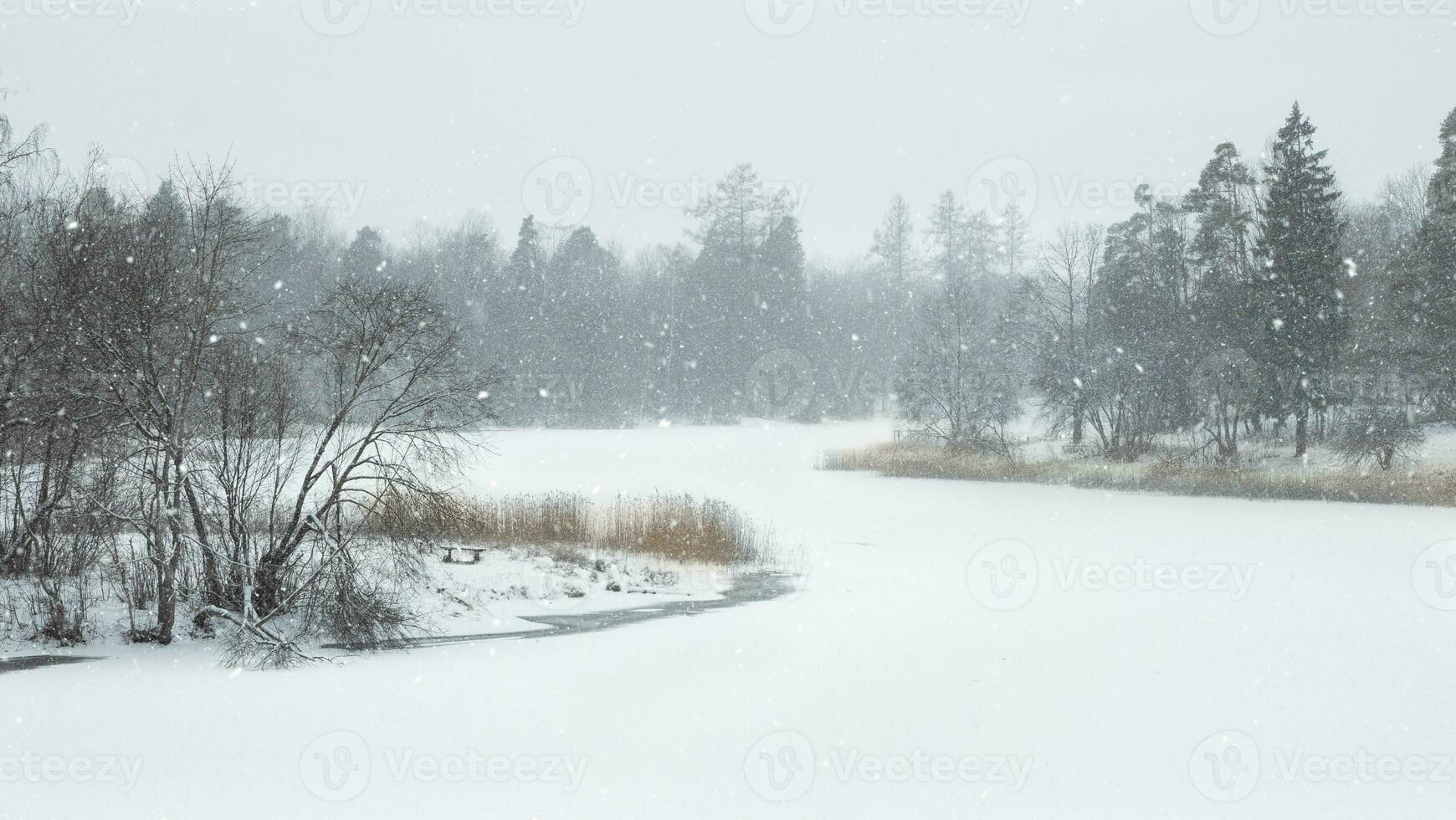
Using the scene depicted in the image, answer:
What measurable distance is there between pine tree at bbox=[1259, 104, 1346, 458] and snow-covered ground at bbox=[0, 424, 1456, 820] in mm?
17818

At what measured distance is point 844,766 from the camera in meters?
9.53

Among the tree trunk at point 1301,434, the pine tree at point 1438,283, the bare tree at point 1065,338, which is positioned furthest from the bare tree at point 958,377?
the pine tree at point 1438,283

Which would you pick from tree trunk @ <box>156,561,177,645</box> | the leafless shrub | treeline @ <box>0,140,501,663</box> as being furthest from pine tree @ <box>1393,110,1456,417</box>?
tree trunk @ <box>156,561,177,645</box>

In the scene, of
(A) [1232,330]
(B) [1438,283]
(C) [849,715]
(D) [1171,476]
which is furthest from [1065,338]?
(C) [849,715]

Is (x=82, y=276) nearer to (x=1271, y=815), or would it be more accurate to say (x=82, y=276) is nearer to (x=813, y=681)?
(x=813, y=681)

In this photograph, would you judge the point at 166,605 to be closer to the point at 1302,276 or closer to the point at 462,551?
the point at 462,551

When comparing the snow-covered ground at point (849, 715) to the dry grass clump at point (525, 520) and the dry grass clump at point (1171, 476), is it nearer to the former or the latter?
the dry grass clump at point (525, 520)

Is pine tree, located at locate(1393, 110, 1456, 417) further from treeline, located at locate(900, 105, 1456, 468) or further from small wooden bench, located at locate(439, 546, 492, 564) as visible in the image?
small wooden bench, located at locate(439, 546, 492, 564)

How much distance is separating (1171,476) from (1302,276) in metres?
9.57

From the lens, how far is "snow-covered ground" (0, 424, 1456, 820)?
349 inches

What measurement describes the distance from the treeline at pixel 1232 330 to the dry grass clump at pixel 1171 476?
170cm

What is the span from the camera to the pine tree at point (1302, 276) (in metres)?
35.2

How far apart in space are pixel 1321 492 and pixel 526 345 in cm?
4345

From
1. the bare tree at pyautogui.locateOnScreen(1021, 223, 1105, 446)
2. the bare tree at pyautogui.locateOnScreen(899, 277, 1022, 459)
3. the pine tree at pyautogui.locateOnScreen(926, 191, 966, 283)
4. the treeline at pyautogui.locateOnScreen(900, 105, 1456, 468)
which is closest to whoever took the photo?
the treeline at pyautogui.locateOnScreen(900, 105, 1456, 468)
